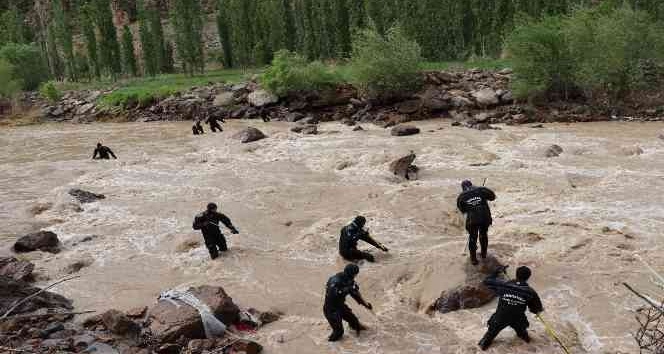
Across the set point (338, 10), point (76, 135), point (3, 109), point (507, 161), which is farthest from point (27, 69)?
point (507, 161)

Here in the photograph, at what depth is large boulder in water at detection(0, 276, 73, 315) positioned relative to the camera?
11.7m

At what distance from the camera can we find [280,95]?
48.8 meters

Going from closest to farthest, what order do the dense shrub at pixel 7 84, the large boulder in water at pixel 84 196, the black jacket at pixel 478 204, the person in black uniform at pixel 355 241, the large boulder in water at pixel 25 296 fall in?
1. the large boulder in water at pixel 25 296
2. the black jacket at pixel 478 204
3. the person in black uniform at pixel 355 241
4. the large boulder in water at pixel 84 196
5. the dense shrub at pixel 7 84

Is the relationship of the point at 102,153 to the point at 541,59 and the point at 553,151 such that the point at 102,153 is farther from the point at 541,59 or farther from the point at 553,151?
the point at 541,59

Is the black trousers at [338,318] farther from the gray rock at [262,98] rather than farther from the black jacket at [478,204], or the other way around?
the gray rock at [262,98]

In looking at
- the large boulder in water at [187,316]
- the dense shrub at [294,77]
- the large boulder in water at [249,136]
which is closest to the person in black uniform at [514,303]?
the large boulder in water at [187,316]

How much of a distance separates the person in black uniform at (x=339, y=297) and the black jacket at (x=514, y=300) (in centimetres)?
253

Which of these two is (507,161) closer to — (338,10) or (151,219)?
(151,219)

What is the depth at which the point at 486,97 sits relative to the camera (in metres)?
41.1

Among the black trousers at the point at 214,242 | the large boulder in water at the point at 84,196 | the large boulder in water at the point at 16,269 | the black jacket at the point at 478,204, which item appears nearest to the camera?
the black jacket at the point at 478,204

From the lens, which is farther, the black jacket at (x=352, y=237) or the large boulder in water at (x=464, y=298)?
the black jacket at (x=352, y=237)

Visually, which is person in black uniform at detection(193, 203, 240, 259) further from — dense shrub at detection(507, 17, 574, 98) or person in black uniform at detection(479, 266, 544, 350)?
dense shrub at detection(507, 17, 574, 98)

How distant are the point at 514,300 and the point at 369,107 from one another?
35799 millimetres

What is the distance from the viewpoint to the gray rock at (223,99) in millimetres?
51281
